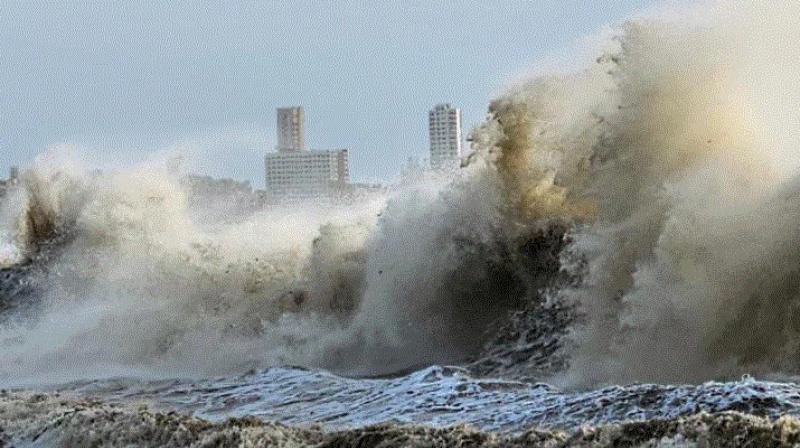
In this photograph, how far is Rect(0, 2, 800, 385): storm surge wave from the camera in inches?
489

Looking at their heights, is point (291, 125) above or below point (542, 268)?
above

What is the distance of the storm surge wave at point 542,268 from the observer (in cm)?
1243

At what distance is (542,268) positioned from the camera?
1706 cm

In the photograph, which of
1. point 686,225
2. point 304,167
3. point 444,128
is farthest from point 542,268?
point 304,167

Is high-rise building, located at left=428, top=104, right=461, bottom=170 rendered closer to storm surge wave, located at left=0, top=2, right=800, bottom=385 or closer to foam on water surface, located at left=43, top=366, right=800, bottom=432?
storm surge wave, located at left=0, top=2, right=800, bottom=385

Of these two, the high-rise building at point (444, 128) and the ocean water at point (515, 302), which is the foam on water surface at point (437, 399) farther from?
the high-rise building at point (444, 128)

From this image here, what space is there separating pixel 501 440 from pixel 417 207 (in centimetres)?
1103

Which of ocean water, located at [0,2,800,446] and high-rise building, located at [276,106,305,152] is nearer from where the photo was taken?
ocean water, located at [0,2,800,446]

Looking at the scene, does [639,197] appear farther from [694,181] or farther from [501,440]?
[501,440]

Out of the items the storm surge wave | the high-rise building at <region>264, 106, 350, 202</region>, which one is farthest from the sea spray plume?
the high-rise building at <region>264, 106, 350, 202</region>

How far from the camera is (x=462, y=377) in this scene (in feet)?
40.9

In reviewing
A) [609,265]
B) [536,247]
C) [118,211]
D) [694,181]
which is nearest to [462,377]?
[609,265]

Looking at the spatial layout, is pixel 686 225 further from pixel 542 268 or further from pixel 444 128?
pixel 444 128

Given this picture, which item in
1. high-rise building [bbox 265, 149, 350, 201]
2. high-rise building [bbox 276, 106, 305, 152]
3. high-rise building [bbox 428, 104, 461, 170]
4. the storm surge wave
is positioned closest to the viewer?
the storm surge wave
